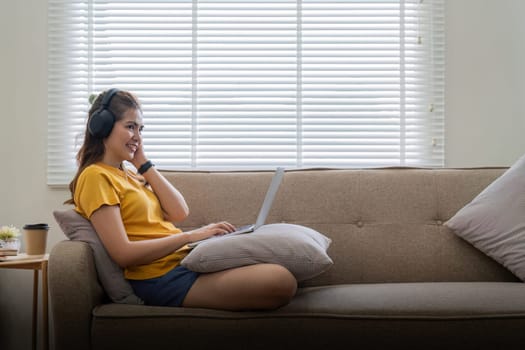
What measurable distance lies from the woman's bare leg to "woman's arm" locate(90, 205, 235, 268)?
0.17m

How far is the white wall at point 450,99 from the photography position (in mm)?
3066

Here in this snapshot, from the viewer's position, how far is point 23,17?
3.11 metres

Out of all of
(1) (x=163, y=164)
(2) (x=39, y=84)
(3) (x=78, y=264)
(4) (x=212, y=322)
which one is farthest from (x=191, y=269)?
(2) (x=39, y=84)

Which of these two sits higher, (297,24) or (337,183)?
(297,24)

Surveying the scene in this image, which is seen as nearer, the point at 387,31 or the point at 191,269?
the point at 191,269

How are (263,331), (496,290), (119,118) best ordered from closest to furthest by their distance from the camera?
(263,331) < (496,290) < (119,118)

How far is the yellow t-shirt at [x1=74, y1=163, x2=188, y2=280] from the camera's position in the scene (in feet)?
6.49

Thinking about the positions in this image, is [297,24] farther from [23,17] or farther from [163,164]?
[23,17]

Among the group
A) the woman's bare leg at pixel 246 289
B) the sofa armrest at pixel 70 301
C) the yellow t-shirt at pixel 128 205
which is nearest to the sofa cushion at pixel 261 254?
the woman's bare leg at pixel 246 289

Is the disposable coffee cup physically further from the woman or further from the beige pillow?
the beige pillow

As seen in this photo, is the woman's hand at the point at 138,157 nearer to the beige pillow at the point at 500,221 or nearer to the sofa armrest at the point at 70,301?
the sofa armrest at the point at 70,301

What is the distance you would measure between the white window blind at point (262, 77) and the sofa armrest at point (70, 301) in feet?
4.24

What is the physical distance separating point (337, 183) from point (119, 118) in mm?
896

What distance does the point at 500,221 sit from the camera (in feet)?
7.53
